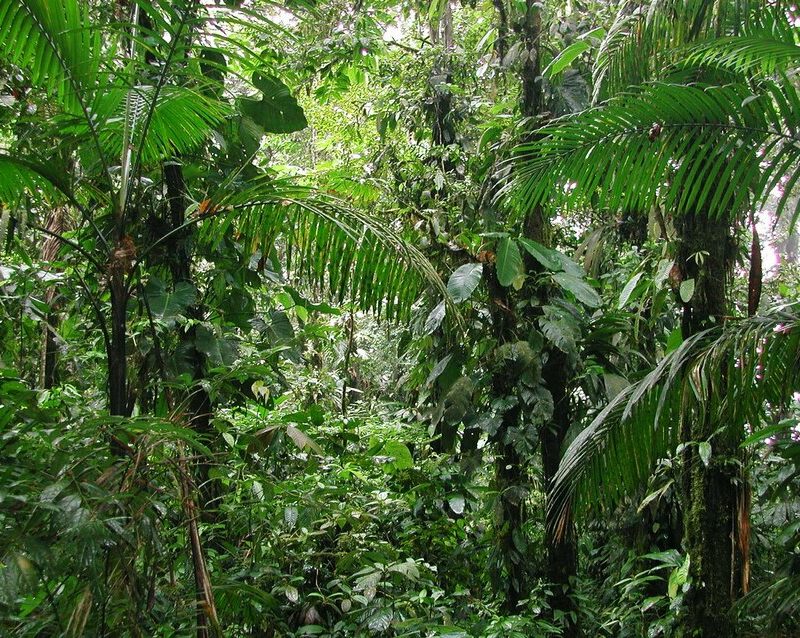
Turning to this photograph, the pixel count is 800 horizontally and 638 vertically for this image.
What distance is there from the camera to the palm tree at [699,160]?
248cm

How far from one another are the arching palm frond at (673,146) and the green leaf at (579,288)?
85 cm

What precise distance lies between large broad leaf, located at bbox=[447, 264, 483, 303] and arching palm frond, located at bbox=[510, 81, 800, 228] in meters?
0.75

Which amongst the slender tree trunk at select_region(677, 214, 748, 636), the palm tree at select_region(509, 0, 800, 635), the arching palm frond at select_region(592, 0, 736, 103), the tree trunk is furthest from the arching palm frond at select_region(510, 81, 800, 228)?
the tree trunk

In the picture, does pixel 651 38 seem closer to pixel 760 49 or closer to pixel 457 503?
pixel 760 49

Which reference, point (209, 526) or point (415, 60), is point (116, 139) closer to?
point (209, 526)

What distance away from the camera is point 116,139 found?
2.95 m

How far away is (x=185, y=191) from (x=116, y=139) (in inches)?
28.5

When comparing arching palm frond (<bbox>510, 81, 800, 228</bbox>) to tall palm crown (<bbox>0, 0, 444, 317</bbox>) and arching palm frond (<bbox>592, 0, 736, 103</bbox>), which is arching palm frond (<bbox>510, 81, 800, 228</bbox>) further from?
tall palm crown (<bbox>0, 0, 444, 317</bbox>)

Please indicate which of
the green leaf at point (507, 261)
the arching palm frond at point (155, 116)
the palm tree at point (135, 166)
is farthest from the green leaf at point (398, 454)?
the arching palm frond at point (155, 116)

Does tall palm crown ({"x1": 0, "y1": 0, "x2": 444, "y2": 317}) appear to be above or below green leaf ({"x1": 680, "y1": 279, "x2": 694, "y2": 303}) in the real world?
above

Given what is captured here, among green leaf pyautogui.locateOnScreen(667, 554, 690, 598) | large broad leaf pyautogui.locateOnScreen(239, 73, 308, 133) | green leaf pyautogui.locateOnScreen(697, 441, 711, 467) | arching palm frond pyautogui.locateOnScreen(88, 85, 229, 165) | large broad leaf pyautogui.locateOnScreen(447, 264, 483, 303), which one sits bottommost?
green leaf pyautogui.locateOnScreen(667, 554, 690, 598)

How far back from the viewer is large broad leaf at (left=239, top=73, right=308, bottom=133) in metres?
3.60

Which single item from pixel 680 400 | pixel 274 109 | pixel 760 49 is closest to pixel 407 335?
pixel 274 109

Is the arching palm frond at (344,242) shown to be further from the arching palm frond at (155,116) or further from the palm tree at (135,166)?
the arching palm frond at (155,116)
